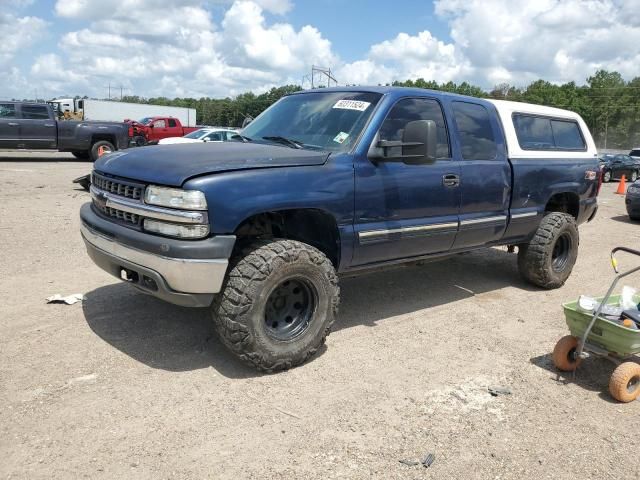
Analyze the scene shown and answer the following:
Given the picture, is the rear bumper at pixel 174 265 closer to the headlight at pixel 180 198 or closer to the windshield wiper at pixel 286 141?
the headlight at pixel 180 198

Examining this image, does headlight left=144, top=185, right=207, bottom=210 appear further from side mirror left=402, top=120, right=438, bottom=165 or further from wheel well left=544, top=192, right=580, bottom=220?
wheel well left=544, top=192, right=580, bottom=220

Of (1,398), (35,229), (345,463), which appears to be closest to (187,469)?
(345,463)

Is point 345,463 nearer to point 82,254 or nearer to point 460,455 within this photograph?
point 460,455

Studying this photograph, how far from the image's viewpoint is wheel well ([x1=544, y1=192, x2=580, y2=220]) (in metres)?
6.47

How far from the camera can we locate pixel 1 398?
3.24 meters

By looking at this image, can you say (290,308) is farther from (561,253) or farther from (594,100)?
(594,100)

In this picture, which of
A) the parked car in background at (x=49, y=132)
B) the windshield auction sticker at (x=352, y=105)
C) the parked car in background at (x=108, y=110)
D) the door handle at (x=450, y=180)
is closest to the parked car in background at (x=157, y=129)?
the parked car in background at (x=49, y=132)

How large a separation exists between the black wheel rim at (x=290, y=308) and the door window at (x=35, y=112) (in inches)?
686

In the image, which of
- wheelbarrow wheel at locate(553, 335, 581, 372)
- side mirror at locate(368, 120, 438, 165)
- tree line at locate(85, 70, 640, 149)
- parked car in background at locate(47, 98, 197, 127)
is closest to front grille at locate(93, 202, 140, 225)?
side mirror at locate(368, 120, 438, 165)

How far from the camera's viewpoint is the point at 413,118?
15.3ft

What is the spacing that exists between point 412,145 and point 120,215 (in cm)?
219

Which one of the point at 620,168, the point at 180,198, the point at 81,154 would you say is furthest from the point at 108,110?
the point at 180,198

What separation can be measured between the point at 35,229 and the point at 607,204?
1588 cm

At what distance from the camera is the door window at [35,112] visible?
59.3 ft
